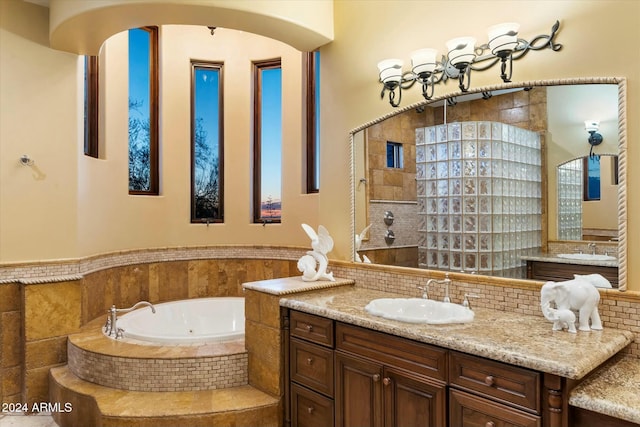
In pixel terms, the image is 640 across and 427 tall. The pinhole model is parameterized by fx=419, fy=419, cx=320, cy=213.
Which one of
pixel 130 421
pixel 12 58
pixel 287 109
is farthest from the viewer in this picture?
pixel 287 109

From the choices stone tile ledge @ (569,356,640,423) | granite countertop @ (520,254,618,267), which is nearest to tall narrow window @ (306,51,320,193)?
granite countertop @ (520,254,618,267)

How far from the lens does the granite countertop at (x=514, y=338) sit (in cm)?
144

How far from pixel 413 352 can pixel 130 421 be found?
1.69 meters

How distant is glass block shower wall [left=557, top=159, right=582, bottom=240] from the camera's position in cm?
199

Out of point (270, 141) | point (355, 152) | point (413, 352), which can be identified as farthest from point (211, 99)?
point (413, 352)

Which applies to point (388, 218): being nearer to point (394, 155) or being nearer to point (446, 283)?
point (394, 155)

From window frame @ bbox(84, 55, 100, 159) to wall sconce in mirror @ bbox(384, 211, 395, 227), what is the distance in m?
2.61

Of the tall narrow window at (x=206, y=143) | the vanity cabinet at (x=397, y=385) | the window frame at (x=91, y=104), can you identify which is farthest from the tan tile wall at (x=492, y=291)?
the window frame at (x=91, y=104)

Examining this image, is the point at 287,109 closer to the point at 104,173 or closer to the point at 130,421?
the point at 104,173

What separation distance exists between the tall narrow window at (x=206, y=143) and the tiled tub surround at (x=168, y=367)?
1842 millimetres

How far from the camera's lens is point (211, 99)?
14.7 ft

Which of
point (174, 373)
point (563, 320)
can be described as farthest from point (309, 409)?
point (563, 320)

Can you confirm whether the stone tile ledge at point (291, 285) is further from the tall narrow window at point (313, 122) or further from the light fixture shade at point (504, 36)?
the light fixture shade at point (504, 36)

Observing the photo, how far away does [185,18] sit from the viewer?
9.12ft
